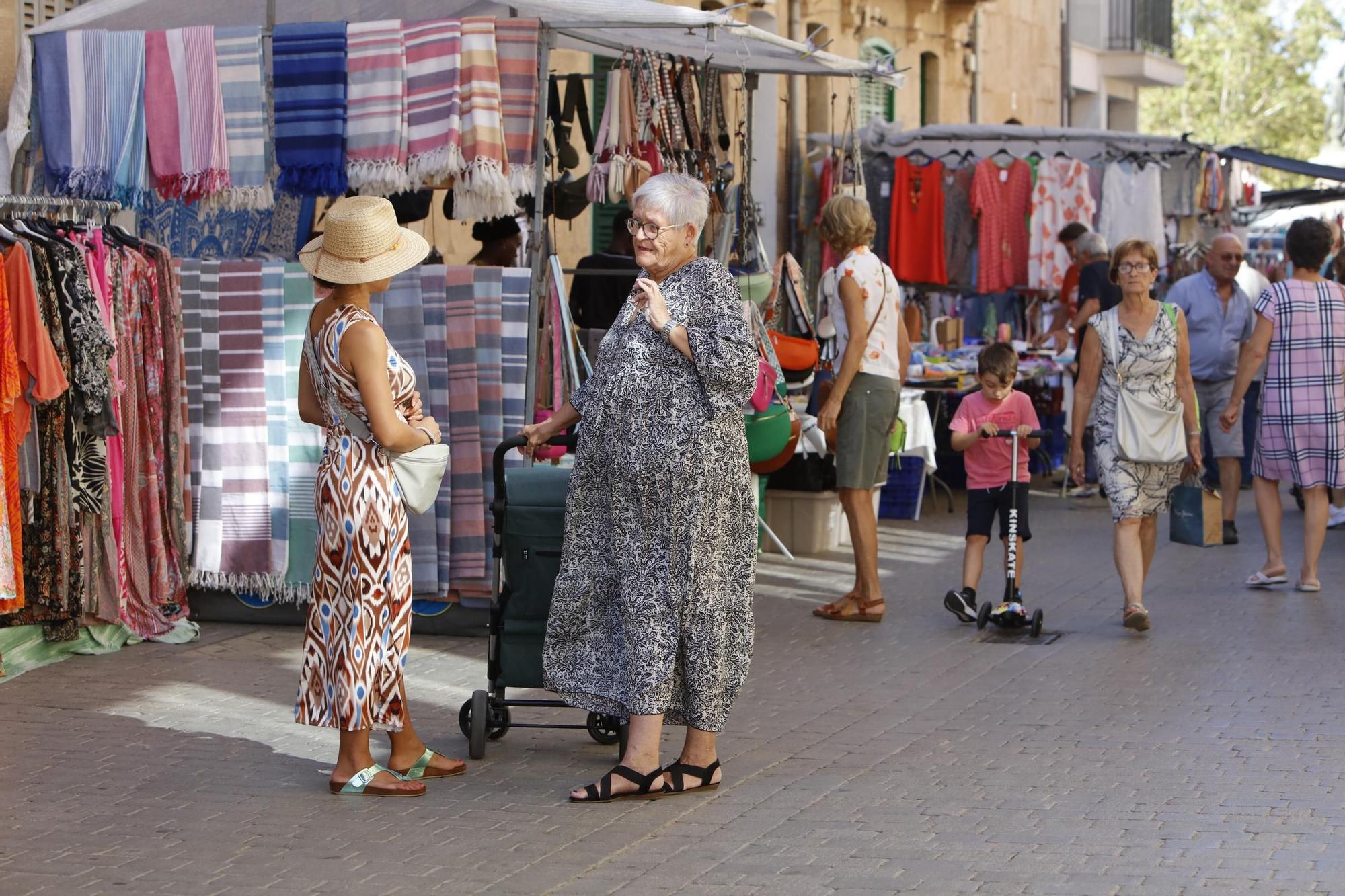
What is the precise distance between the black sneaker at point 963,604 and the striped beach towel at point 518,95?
274 cm

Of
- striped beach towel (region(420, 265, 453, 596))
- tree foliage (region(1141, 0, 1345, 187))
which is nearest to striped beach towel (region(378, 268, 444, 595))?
striped beach towel (region(420, 265, 453, 596))

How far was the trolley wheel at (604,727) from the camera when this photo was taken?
20.7ft

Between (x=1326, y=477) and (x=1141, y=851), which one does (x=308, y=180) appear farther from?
(x=1326, y=477)

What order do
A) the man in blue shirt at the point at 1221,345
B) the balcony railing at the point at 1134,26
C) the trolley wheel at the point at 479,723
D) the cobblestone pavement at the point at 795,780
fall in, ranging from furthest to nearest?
the balcony railing at the point at 1134,26 < the man in blue shirt at the point at 1221,345 < the trolley wheel at the point at 479,723 < the cobblestone pavement at the point at 795,780

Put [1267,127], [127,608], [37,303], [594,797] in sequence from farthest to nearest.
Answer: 1. [1267,127]
2. [127,608]
3. [37,303]
4. [594,797]

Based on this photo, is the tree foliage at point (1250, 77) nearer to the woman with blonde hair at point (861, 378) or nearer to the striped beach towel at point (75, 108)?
the woman with blonde hair at point (861, 378)

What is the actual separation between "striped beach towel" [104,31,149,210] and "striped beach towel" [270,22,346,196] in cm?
61

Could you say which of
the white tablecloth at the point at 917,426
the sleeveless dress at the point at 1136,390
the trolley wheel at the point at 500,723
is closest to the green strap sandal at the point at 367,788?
the trolley wheel at the point at 500,723

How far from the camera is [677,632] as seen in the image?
564 cm

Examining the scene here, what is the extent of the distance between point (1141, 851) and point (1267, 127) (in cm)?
4832

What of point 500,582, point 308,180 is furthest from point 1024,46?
point 500,582

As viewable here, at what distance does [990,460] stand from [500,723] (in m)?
3.37

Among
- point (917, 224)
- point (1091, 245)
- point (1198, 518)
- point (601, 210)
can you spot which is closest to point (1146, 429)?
point (1198, 518)

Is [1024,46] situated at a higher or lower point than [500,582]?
higher
